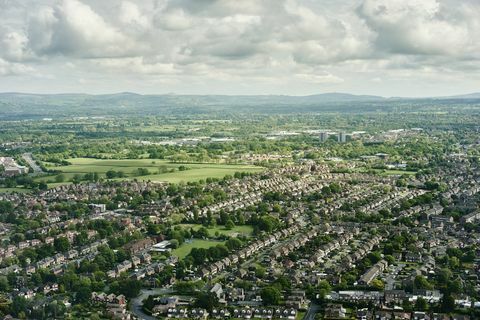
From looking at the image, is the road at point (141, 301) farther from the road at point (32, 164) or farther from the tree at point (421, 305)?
the road at point (32, 164)

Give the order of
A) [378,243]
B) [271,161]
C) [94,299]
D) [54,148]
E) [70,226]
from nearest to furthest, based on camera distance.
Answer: [94,299], [378,243], [70,226], [271,161], [54,148]

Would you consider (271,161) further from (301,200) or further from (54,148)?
(54,148)

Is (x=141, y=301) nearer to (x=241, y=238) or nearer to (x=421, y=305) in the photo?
(x=241, y=238)

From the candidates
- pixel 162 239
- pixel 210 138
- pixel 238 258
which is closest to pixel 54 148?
pixel 210 138

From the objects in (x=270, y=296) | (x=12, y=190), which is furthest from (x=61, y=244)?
(x=12, y=190)

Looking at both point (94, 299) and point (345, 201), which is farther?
point (345, 201)

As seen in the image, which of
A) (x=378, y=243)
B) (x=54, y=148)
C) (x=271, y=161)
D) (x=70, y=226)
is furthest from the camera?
(x=54, y=148)

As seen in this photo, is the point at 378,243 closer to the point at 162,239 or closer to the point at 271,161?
the point at 162,239
